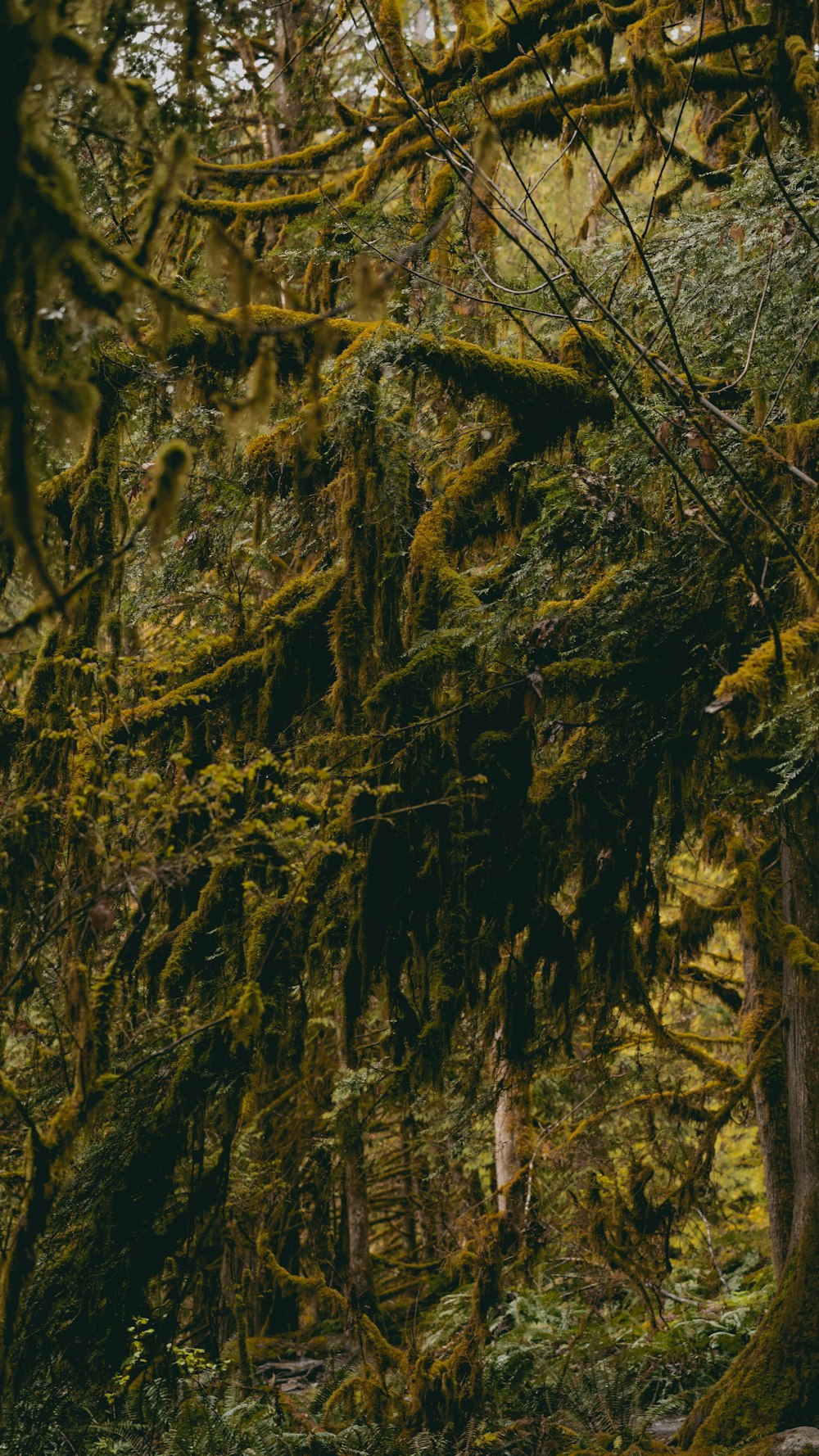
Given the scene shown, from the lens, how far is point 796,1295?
5.32 metres

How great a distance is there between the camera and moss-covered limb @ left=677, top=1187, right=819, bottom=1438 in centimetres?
519

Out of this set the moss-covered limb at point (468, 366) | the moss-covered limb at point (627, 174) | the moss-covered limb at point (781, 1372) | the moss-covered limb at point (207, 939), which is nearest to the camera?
the moss-covered limb at point (207, 939)

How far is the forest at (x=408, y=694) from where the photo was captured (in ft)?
13.0

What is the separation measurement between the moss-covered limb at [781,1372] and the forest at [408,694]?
0.02 m

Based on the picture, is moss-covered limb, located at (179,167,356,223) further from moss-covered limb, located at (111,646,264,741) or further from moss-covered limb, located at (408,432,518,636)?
moss-covered limb, located at (111,646,264,741)

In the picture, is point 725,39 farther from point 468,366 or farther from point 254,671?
point 254,671

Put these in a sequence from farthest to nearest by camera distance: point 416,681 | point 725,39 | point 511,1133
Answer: point 511,1133
point 725,39
point 416,681

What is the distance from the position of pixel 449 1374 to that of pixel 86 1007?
4196 millimetres

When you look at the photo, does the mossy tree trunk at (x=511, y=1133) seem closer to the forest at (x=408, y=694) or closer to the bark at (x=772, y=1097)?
the forest at (x=408, y=694)

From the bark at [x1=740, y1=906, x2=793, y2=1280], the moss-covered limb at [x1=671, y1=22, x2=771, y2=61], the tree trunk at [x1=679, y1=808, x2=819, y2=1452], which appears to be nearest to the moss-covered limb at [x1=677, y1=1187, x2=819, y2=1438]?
the tree trunk at [x1=679, y1=808, x2=819, y2=1452]

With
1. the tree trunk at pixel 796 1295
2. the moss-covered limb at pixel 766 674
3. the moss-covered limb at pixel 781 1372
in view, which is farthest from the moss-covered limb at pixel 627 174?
the moss-covered limb at pixel 781 1372

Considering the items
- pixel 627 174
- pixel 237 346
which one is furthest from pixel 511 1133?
pixel 627 174

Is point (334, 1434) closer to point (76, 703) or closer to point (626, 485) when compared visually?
point (76, 703)

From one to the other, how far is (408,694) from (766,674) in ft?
5.45
